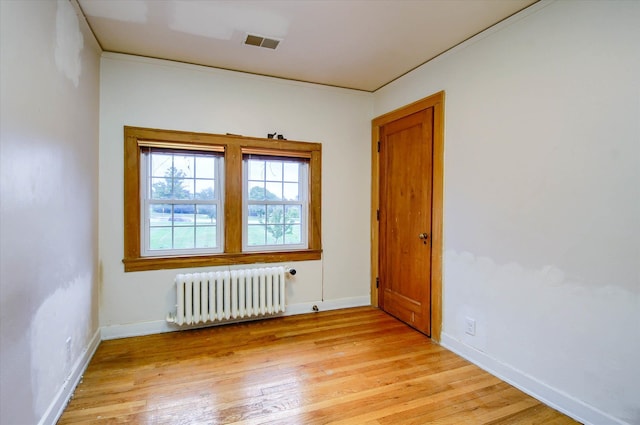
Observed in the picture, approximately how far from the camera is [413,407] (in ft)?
6.53

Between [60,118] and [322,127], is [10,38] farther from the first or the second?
[322,127]

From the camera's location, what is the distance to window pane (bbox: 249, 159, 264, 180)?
11.5ft

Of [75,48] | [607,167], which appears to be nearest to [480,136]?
[607,167]

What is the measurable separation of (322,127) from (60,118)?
2503 millimetres

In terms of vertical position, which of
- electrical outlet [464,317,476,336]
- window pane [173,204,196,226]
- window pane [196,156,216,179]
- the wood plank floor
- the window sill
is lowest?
the wood plank floor

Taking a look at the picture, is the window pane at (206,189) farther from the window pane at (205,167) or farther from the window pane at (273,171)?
the window pane at (273,171)

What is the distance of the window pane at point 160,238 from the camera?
3178 millimetres

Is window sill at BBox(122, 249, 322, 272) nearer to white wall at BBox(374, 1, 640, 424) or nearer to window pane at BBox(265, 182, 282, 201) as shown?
window pane at BBox(265, 182, 282, 201)

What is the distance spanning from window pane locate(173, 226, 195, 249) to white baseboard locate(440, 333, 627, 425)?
276cm

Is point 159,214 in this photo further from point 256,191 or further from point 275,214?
point 275,214

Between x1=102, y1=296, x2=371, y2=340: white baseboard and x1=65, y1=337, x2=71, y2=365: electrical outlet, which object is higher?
x1=65, y1=337, x2=71, y2=365: electrical outlet

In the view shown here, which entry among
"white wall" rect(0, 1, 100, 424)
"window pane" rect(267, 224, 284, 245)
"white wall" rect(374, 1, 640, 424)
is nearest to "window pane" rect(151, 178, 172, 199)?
"white wall" rect(0, 1, 100, 424)

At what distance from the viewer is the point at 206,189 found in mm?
3338

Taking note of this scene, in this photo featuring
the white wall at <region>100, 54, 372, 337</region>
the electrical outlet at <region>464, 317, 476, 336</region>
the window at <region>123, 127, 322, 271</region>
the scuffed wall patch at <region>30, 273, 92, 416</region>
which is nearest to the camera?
the scuffed wall patch at <region>30, 273, 92, 416</region>
